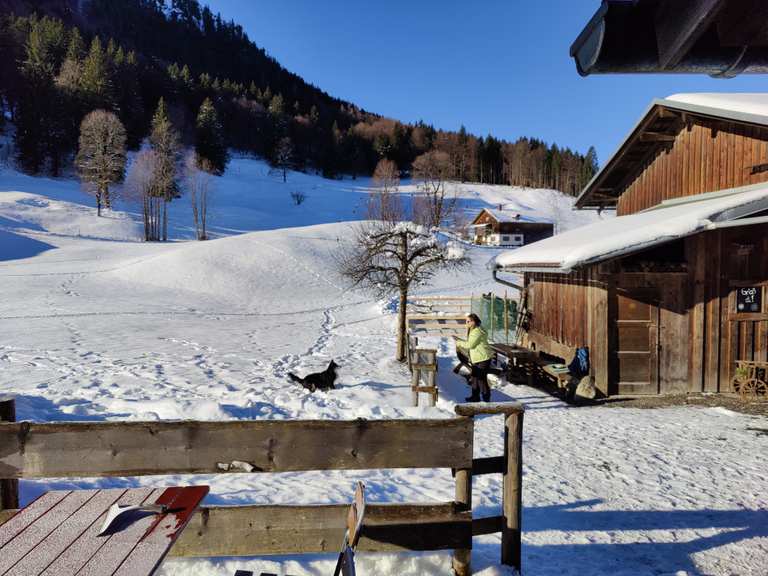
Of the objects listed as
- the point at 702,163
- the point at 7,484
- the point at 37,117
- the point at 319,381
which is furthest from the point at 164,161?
the point at 7,484

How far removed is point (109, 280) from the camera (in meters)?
24.8

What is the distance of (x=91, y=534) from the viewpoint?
7.29ft

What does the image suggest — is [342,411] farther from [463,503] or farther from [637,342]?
[637,342]

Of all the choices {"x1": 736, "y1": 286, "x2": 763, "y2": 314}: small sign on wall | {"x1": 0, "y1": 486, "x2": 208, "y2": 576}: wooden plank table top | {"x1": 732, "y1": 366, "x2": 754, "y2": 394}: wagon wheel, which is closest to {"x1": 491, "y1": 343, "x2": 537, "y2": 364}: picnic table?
{"x1": 732, "y1": 366, "x2": 754, "y2": 394}: wagon wheel

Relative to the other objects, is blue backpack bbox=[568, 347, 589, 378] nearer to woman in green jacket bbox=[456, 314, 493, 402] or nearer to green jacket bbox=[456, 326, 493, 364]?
woman in green jacket bbox=[456, 314, 493, 402]

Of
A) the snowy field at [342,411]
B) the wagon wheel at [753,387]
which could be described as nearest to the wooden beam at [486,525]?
the snowy field at [342,411]

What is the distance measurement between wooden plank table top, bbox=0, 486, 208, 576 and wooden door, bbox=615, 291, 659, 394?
972 cm

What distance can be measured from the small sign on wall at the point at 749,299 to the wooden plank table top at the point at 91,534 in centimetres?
1130

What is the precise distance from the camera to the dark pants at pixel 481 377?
876 cm

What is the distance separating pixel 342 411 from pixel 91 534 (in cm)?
633

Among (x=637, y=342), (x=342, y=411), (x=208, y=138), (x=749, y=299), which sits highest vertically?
(x=208, y=138)

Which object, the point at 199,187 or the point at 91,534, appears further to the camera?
the point at 199,187

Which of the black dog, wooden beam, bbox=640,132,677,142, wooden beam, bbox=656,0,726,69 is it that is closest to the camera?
wooden beam, bbox=656,0,726,69

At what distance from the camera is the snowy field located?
3959mm
